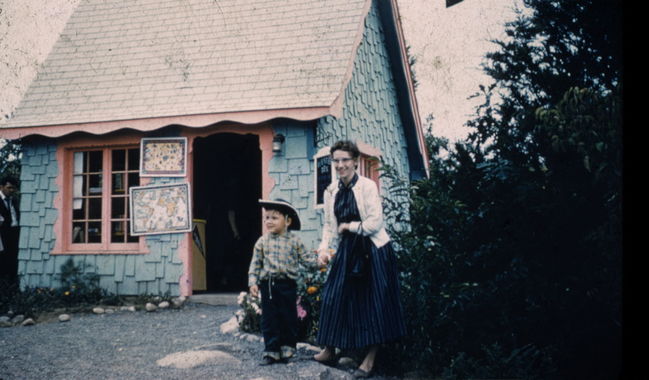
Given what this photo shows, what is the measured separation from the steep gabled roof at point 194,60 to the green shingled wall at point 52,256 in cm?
79

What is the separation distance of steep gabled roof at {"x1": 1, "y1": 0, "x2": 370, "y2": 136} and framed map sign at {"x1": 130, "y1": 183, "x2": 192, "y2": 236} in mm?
1084

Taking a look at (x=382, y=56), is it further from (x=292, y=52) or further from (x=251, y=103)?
(x=251, y=103)

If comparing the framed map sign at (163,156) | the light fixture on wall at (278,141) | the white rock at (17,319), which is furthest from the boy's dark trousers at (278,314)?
the white rock at (17,319)

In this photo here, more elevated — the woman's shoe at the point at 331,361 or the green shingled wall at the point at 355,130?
the green shingled wall at the point at 355,130

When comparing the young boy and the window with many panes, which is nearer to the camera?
the young boy

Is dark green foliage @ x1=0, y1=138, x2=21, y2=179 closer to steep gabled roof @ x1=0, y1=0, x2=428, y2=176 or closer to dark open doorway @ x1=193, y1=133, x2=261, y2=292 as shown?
steep gabled roof @ x1=0, y1=0, x2=428, y2=176

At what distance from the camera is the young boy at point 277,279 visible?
4.33 meters

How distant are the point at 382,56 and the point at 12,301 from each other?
7.49m

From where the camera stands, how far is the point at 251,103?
7.19m

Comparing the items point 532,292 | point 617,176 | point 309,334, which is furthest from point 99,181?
point 617,176

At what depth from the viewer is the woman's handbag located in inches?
156

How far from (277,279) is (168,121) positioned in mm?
3904

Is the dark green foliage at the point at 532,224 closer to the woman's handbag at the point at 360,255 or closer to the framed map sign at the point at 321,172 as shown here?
the woman's handbag at the point at 360,255

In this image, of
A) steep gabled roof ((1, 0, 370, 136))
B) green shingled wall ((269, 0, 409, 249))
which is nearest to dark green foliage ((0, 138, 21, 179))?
steep gabled roof ((1, 0, 370, 136))
